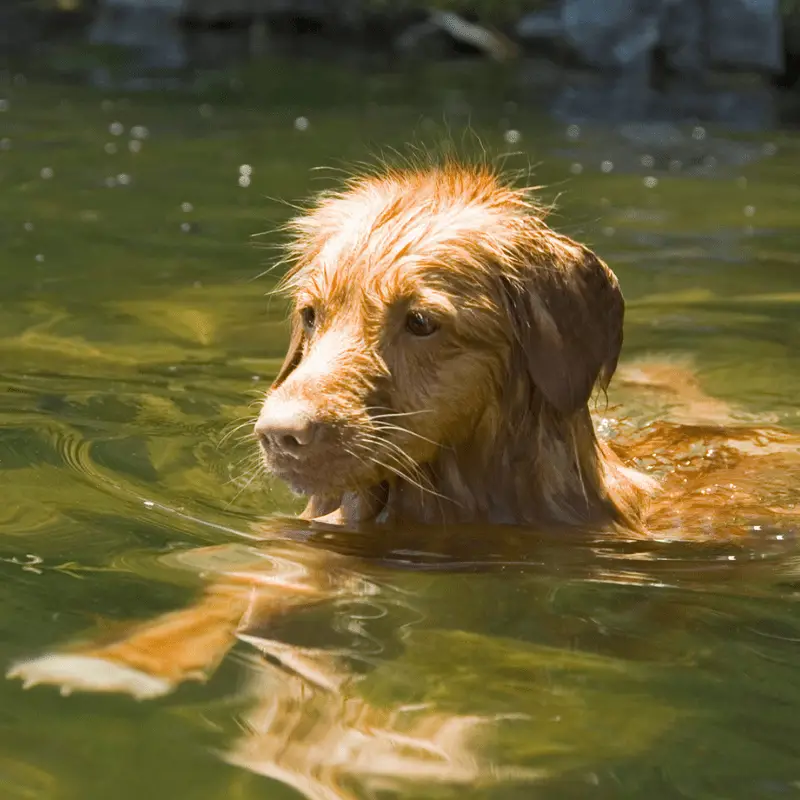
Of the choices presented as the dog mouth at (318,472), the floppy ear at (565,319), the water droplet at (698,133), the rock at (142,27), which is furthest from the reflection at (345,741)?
the rock at (142,27)

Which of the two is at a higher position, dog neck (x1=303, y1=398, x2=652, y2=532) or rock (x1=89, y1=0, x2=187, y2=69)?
rock (x1=89, y1=0, x2=187, y2=69)

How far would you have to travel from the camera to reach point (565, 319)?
5473mm

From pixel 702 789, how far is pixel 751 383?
5.41 metres

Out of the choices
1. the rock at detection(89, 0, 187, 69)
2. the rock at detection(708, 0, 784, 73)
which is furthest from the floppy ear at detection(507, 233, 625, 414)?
the rock at detection(89, 0, 187, 69)

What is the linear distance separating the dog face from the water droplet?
544 inches

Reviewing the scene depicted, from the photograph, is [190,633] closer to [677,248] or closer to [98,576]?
[98,576]

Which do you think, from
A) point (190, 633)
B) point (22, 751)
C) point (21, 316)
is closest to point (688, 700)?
point (190, 633)

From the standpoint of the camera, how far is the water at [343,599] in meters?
3.58

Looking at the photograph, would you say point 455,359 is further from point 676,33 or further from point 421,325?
point 676,33

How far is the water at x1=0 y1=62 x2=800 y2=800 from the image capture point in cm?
358

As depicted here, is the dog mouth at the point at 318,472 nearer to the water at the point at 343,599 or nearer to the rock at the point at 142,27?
the water at the point at 343,599

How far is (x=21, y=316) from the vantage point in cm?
913

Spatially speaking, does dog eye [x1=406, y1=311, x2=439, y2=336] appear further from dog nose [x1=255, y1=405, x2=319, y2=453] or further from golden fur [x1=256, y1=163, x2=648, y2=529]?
dog nose [x1=255, y1=405, x2=319, y2=453]

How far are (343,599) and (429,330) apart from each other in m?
0.98
